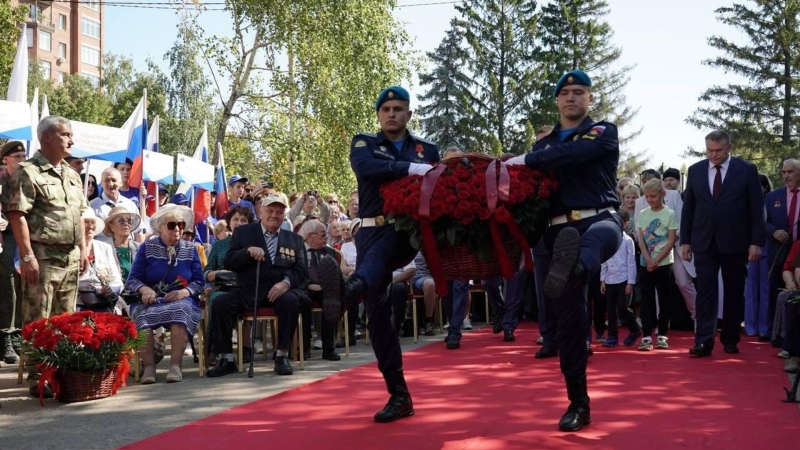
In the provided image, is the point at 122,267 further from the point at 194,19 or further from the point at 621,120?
the point at 621,120

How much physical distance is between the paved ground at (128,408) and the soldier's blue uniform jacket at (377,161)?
6.25 ft

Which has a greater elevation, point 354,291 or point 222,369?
point 354,291

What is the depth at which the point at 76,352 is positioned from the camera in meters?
6.54

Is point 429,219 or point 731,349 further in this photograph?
point 731,349

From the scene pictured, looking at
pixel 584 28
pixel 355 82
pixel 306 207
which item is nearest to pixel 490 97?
pixel 584 28

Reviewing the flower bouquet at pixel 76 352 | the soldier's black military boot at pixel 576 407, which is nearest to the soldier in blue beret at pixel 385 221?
the soldier's black military boot at pixel 576 407

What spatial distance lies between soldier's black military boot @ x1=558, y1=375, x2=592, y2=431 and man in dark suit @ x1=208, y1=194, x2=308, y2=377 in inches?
138

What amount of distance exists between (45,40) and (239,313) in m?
69.5

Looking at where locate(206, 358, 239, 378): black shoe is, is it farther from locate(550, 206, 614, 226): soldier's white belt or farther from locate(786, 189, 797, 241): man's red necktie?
locate(786, 189, 797, 241): man's red necktie

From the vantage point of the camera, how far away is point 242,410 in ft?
20.3

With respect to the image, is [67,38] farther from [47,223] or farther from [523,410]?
[523,410]

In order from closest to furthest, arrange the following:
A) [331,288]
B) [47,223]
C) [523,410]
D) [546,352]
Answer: [331,288], [523,410], [47,223], [546,352]

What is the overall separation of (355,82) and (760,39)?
21.3 metres

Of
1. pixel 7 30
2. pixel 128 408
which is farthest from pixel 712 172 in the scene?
pixel 7 30
